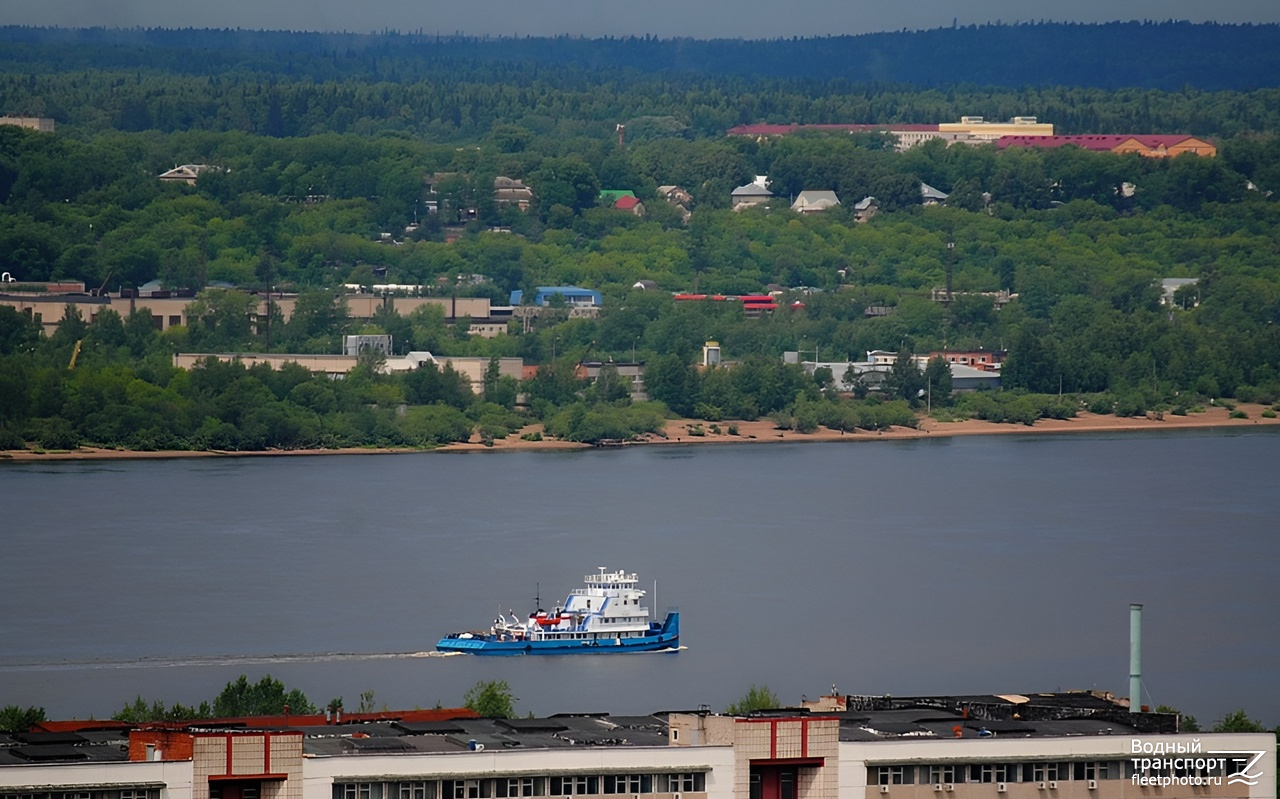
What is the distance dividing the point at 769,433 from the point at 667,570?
18.2 m

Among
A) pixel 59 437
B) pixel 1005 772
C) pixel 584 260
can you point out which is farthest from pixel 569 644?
pixel 584 260

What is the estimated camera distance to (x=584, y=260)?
64250 millimetres

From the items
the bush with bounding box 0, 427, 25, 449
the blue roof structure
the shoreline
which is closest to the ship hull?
the shoreline

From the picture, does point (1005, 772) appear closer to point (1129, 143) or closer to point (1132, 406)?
point (1132, 406)

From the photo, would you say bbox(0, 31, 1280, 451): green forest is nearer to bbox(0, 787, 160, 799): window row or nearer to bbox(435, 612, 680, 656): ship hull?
bbox(435, 612, 680, 656): ship hull

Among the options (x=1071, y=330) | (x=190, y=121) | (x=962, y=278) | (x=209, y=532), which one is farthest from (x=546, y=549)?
(x=190, y=121)

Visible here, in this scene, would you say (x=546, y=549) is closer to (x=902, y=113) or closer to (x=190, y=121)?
(x=190, y=121)

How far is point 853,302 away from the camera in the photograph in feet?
195

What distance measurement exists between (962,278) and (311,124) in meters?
30.2

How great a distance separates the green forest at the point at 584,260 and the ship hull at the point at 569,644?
1843cm

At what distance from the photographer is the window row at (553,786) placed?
1145 cm

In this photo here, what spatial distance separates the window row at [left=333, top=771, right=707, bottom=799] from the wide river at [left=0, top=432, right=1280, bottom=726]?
9.30 m

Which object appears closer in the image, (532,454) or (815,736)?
(815,736)

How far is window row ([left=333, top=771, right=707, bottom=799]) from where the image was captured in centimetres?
1145
